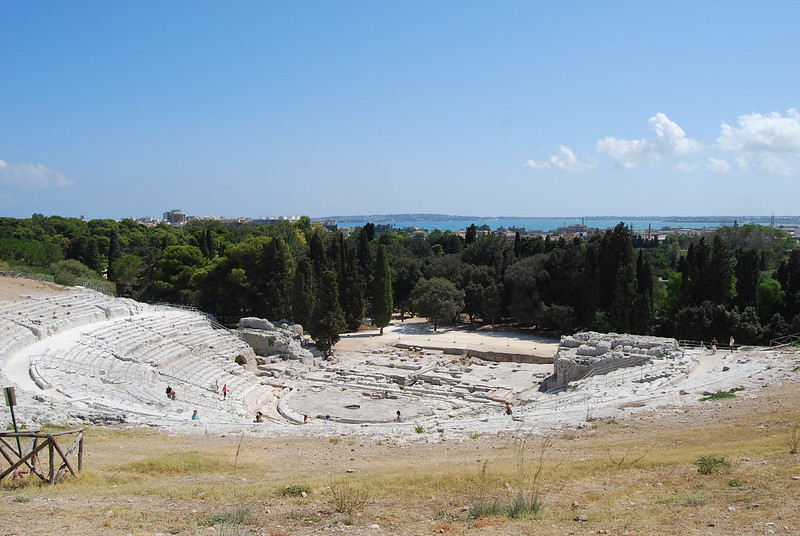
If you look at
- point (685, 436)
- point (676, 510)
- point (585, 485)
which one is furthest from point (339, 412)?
point (676, 510)

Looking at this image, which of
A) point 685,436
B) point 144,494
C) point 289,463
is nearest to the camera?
point 144,494

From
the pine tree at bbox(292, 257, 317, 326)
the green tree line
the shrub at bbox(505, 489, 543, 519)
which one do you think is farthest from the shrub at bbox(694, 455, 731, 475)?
the pine tree at bbox(292, 257, 317, 326)

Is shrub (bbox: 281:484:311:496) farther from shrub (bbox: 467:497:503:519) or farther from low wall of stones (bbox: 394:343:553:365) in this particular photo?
low wall of stones (bbox: 394:343:553:365)

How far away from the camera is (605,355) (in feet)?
96.8

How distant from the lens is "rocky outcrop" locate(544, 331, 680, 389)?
2855 centimetres

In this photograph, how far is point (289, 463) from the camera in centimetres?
1335

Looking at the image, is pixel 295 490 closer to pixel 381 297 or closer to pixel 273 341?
pixel 273 341

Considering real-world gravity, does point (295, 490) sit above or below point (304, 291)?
below

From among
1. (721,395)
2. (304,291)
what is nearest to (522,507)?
(721,395)

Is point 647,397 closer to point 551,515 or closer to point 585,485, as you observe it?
point 585,485

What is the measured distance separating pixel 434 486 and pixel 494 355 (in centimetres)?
2784

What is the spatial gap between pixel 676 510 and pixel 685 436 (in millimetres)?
6993

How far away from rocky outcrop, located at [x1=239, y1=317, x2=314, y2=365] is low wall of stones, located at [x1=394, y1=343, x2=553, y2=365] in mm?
7416

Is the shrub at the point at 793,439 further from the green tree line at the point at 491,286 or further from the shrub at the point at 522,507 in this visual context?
the green tree line at the point at 491,286
